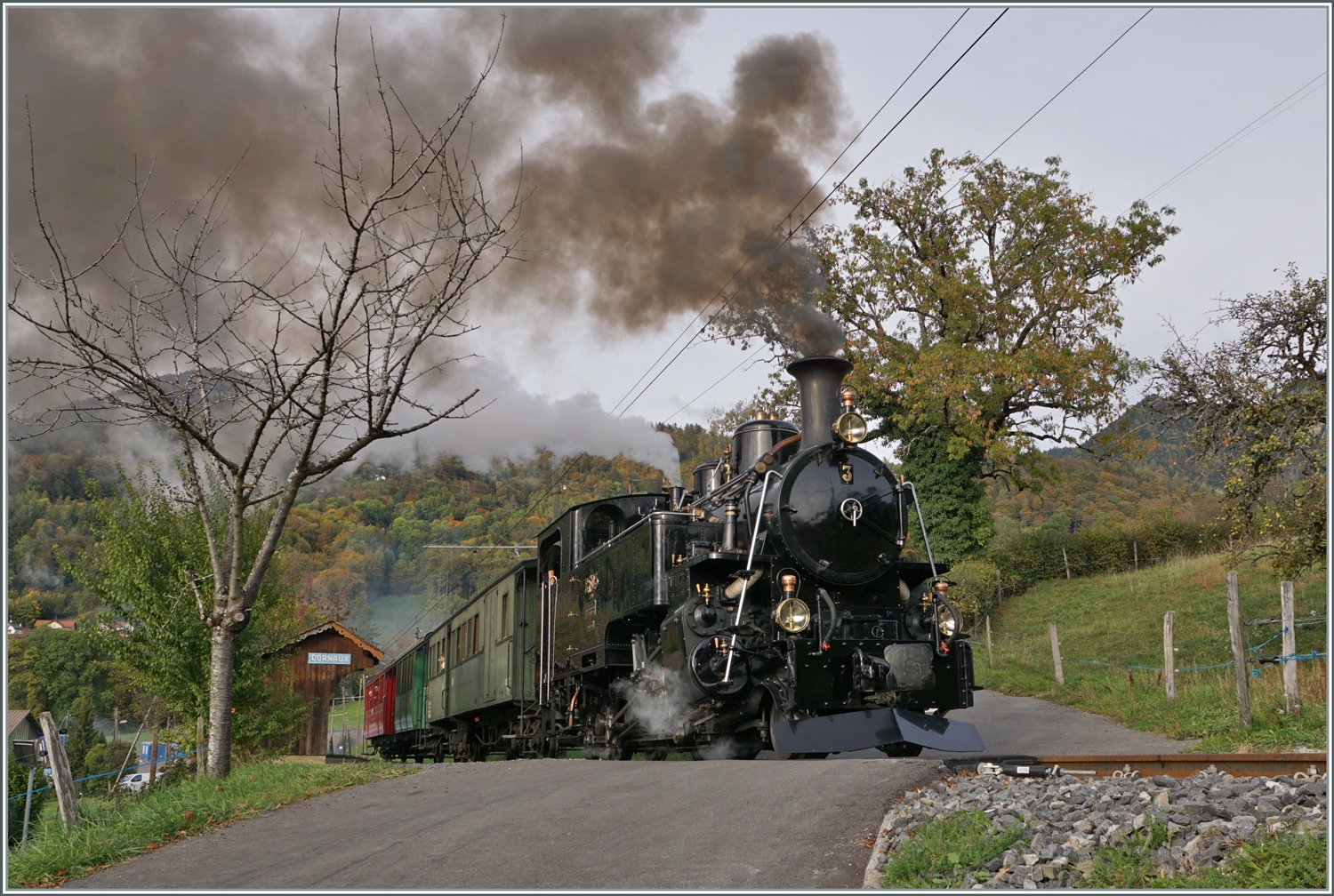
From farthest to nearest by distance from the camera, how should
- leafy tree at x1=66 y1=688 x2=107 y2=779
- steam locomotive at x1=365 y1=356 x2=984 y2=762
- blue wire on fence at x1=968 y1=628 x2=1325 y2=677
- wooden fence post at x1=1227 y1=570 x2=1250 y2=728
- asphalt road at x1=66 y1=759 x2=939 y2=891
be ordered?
leafy tree at x1=66 y1=688 x2=107 y2=779, wooden fence post at x1=1227 y1=570 x2=1250 y2=728, blue wire on fence at x1=968 y1=628 x2=1325 y2=677, steam locomotive at x1=365 y1=356 x2=984 y2=762, asphalt road at x1=66 y1=759 x2=939 y2=891

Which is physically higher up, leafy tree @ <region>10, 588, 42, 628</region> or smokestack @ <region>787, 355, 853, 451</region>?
smokestack @ <region>787, 355, 853, 451</region>

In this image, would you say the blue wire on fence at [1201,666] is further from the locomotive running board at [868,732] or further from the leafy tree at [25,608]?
the leafy tree at [25,608]

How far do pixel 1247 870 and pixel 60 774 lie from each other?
7.31 meters

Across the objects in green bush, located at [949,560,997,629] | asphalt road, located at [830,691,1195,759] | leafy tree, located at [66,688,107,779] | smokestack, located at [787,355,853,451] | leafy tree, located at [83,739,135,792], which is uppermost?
smokestack, located at [787,355,853,451]

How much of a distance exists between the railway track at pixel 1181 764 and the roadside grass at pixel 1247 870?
1.38 meters

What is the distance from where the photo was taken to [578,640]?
11.1 metres

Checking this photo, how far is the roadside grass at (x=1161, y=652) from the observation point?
32.6 ft

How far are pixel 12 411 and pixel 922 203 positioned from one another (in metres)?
21.4

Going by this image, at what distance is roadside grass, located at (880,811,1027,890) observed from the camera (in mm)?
4098

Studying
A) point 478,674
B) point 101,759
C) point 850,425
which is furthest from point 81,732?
point 850,425

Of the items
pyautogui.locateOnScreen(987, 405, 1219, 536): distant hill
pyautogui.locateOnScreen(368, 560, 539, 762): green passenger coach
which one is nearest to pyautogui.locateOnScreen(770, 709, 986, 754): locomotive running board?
pyautogui.locateOnScreen(368, 560, 539, 762): green passenger coach

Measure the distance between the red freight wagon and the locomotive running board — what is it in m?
20.0

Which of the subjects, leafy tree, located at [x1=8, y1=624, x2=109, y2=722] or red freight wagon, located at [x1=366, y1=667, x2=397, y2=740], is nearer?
red freight wagon, located at [x1=366, y1=667, x2=397, y2=740]

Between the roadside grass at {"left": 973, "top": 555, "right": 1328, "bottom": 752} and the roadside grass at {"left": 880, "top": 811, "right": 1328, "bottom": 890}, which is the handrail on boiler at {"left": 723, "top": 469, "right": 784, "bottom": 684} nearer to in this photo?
the roadside grass at {"left": 880, "top": 811, "right": 1328, "bottom": 890}
